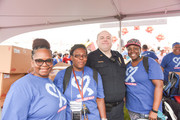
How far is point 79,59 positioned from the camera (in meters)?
1.59

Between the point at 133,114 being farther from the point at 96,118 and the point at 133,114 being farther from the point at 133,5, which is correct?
the point at 133,5

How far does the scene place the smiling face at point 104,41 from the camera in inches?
77.3

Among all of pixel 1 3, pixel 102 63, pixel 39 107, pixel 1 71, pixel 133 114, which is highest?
Result: pixel 1 3

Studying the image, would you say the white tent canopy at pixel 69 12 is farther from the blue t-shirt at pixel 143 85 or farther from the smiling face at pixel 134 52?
the blue t-shirt at pixel 143 85

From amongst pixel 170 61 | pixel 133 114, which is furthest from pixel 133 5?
pixel 133 114

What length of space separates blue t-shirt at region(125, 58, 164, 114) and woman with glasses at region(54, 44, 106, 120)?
22.5 inches

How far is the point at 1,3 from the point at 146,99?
137 inches

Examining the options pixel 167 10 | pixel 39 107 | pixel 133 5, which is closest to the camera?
pixel 39 107

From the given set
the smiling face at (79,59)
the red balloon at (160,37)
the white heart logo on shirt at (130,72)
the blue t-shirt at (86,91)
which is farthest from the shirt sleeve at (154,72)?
the red balloon at (160,37)

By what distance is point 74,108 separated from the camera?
1370 millimetres

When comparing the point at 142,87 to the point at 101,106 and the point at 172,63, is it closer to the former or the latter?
the point at 101,106

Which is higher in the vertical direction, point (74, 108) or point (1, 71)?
point (1, 71)

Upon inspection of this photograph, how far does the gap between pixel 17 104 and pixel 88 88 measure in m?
0.78

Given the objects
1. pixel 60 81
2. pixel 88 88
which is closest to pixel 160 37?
pixel 88 88
